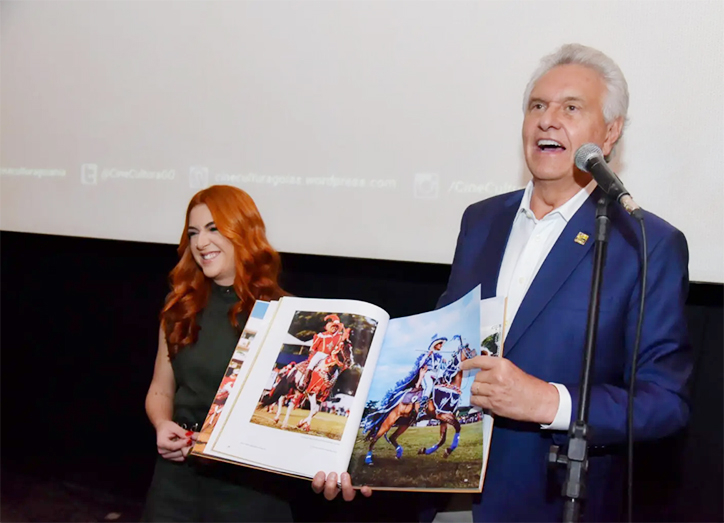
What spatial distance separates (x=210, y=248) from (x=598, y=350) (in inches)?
45.3

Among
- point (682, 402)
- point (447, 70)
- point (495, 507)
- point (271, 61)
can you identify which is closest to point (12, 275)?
point (271, 61)

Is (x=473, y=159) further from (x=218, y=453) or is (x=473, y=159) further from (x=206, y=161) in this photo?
(x=218, y=453)

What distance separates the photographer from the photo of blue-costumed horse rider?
1391 mm

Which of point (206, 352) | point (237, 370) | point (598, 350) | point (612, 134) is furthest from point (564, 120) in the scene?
point (206, 352)

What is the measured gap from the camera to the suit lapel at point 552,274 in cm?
148

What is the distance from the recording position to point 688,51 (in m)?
2.22

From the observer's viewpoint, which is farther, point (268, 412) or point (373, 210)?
point (373, 210)

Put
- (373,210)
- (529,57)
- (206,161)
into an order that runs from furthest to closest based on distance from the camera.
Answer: (206,161), (373,210), (529,57)

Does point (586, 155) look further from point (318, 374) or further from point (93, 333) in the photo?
point (93, 333)

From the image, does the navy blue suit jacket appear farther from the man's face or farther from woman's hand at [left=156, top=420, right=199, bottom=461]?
woman's hand at [left=156, top=420, right=199, bottom=461]

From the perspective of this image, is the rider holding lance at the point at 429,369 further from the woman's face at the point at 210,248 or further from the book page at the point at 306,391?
the woman's face at the point at 210,248

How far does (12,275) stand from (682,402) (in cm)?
344

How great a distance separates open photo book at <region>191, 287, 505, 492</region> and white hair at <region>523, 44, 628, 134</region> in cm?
56

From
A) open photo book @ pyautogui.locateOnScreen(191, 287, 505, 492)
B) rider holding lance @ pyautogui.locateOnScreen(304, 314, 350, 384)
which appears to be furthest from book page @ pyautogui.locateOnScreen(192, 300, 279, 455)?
rider holding lance @ pyautogui.locateOnScreen(304, 314, 350, 384)
